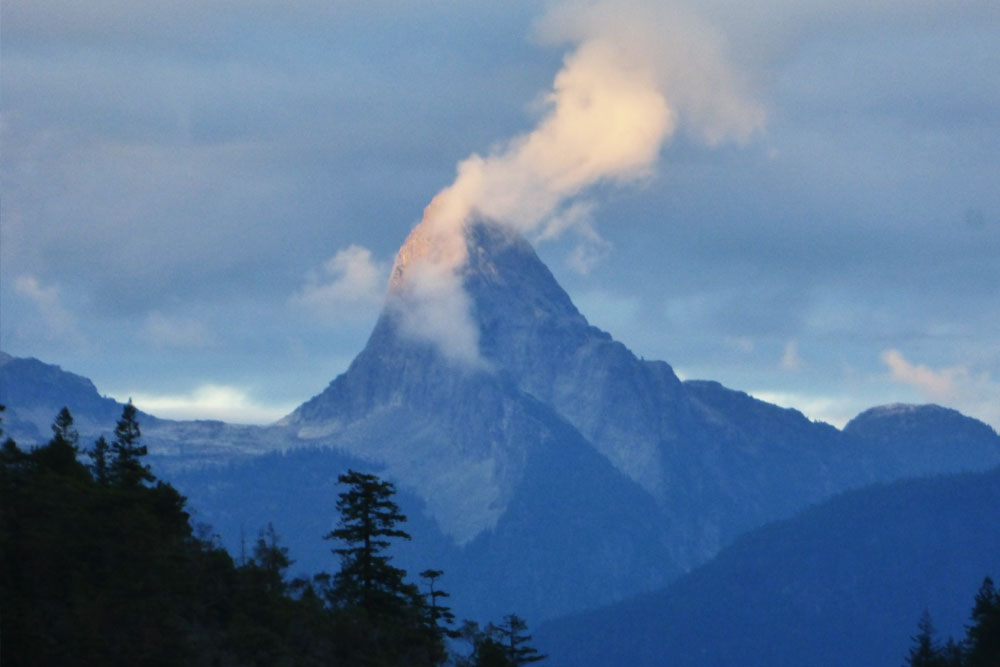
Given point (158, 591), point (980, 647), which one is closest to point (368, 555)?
point (158, 591)

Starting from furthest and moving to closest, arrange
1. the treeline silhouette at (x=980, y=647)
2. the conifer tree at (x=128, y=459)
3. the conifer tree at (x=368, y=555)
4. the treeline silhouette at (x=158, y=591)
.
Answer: the treeline silhouette at (x=980, y=647) < the conifer tree at (x=128, y=459) < the conifer tree at (x=368, y=555) < the treeline silhouette at (x=158, y=591)

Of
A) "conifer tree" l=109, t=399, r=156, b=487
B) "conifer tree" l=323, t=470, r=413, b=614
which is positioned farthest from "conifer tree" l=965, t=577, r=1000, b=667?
"conifer tree" l=109, t=399, r=156, b=487

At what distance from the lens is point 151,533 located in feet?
302

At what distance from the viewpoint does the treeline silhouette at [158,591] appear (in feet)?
265

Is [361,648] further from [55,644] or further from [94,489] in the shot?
[55,644]

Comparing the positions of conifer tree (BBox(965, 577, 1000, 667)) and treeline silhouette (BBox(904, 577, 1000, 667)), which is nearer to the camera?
conifer tree (BBox(965, 577, 1000, 667))

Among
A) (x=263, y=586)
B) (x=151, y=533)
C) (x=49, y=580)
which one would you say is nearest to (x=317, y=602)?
(x=263, y=586)

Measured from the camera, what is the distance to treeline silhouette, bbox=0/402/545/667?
80.7m

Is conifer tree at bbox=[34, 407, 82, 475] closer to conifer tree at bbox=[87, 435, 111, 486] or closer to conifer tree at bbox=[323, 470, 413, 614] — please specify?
conifer tree at bbox=[87, 435, 111, 486]

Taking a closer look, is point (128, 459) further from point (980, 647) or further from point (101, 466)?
point (980, 647)

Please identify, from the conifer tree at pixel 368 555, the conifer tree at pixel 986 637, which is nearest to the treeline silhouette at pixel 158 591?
the conifer tree at pixel 368 555

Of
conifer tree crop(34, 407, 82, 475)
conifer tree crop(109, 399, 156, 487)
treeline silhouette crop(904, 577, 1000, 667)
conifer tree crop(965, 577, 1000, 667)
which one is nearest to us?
conifer tree crop(34, 407, 82, 475)

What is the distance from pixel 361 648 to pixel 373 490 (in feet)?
36.7

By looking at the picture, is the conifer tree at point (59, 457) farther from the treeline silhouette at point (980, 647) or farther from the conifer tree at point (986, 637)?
the conifer tree at point (986, 637)
